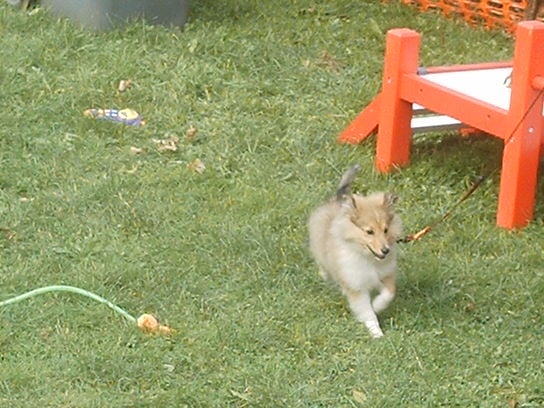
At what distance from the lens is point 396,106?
22.8 ft

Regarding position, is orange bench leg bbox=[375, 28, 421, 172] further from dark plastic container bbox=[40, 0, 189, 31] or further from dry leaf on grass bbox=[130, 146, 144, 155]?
dark plastic container bbox=[40, 0, 189, 31]

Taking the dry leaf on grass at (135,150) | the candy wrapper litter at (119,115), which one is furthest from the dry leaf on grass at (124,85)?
the dry leaf on grass at (135,150)

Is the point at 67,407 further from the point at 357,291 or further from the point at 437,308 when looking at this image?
the point at 437,308

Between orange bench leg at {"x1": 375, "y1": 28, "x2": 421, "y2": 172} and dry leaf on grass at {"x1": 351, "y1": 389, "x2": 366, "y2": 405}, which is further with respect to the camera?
orange bench leg at {"x1": 375, "y1": 28, "x2": 421, "y2": 172}

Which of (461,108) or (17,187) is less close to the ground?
(461,108)

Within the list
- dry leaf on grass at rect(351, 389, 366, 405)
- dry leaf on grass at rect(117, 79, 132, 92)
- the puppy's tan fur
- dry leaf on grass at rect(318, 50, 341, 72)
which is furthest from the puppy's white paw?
dry leaf on grass at rect(318, 50, 341, 72)

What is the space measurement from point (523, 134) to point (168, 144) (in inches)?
81.2

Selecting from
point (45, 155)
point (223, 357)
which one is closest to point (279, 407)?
point (223, 357)

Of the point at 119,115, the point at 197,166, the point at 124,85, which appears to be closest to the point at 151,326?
the point at 197,166

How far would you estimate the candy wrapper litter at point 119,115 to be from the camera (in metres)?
7.60

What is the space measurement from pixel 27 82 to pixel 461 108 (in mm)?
2826

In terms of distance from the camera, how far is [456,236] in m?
6.14

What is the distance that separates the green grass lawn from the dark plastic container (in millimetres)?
120

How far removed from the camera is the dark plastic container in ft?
29.0
